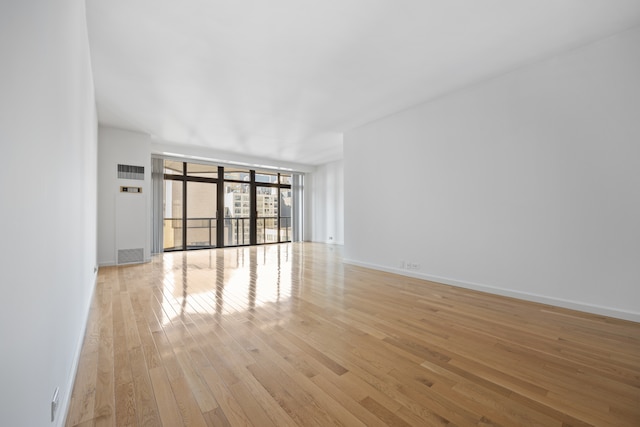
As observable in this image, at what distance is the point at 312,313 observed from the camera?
2.87m

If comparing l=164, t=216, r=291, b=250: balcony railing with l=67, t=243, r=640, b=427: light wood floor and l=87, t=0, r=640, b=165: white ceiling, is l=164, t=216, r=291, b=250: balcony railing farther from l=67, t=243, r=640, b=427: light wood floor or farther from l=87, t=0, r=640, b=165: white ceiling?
l=67, t=243, r=640, b=427: light wood floor

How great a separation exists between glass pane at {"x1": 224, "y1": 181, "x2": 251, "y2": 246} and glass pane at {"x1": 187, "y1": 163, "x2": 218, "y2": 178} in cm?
49

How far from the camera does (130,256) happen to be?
5676 mm

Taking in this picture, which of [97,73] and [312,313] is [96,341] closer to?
[312,313]

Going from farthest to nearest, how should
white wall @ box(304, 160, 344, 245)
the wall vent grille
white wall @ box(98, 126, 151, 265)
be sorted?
white wall @ box(304, 160, 344, 245) < the wall vent grille < white wall @ box(98, 126, 151, 265)

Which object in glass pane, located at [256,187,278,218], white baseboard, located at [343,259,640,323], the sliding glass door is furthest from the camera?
glass pane, located at [256,187,278,218]

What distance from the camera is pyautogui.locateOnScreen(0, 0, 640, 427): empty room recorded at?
54.3 inches

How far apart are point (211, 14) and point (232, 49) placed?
0.50 m

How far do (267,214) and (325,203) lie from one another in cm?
211

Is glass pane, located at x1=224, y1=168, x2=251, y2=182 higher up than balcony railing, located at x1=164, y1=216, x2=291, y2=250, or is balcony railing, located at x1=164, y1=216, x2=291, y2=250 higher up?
glass pane, located at x1=224, y1=168, x2=251, y2=182

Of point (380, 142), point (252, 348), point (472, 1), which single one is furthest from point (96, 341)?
point (380, 142)

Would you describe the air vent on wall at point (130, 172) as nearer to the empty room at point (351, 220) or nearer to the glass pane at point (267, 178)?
the empty room at point (351, 220)

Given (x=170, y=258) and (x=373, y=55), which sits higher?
(x=373, y=55)

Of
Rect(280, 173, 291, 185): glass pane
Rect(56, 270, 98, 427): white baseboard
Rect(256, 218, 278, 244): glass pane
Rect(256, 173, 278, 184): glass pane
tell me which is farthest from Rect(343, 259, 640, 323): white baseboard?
Rect(280, 173, 291, 185): glass pane
